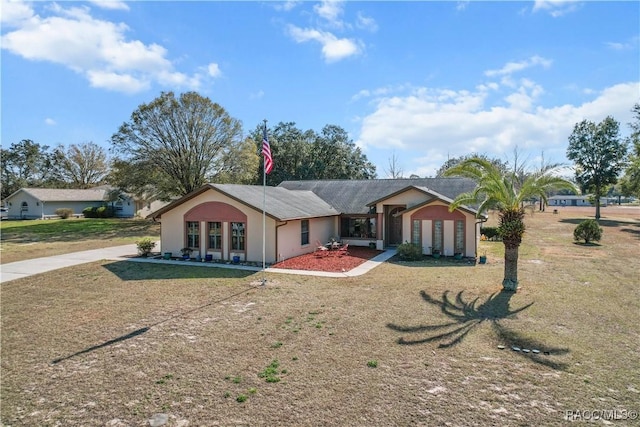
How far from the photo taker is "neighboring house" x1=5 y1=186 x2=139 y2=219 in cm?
5037

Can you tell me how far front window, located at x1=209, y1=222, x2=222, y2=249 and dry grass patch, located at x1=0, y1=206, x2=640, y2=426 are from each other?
4908 mm

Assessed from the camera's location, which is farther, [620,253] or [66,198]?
[66,198]

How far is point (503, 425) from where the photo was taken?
220 inches

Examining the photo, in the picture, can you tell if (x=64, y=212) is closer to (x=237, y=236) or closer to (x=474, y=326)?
(x=237, y=236)

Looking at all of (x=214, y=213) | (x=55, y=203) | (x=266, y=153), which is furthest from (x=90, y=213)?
(x=266, y=153)

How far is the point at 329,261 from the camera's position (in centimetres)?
1905

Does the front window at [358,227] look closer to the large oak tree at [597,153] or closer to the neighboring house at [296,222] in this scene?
the neighboring house at [296,222]

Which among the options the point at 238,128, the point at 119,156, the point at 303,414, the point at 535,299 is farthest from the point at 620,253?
the point at 119,156

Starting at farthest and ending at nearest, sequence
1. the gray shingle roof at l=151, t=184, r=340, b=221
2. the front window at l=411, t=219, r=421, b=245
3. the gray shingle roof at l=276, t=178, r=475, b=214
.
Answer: the gray shingle roof at l=276, t=178, r=475, b=214 → the front window at l=411, t=219, r=421, b=245 → the gray shingle roof at l=151, t=184, r=340, b=221

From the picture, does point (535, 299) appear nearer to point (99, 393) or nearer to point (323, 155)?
point (99, 393)

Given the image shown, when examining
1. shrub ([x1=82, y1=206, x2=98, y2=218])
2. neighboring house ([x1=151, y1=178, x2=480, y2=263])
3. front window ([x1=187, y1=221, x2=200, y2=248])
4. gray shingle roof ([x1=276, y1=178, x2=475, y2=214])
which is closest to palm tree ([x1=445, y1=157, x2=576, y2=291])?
neighboring house ([x1=151, y1=178, x2=480, y2=263])

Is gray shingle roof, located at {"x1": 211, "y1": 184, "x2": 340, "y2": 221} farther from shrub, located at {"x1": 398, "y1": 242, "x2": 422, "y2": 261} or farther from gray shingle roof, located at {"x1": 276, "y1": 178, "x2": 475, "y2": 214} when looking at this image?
shrub, located at {"x1": 398, "y1": 242, "x2": 422, "y2": 261}

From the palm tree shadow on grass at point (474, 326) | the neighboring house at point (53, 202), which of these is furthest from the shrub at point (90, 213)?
the palm tree shadow on grass at point (474, 326)

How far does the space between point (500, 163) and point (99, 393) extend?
5801cm
